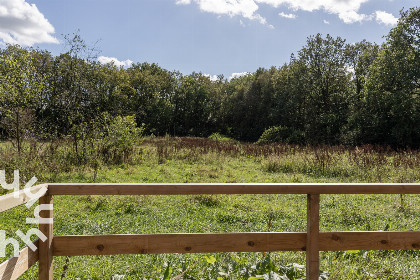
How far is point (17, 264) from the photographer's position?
1.59m

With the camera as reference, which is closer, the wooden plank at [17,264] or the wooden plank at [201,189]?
the wooden plank at [17,264]

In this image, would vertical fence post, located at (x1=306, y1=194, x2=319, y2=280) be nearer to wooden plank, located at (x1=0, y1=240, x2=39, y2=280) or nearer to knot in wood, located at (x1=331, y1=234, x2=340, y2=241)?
knot in wood, located at (x1=331, y1=234, x2=340, y2=241)

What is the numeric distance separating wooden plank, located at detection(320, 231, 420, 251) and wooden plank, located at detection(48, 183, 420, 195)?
0.35 metres

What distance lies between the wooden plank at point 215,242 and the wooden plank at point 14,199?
378mm

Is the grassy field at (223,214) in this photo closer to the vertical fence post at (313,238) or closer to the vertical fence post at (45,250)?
the vertical fence post at (313,238)

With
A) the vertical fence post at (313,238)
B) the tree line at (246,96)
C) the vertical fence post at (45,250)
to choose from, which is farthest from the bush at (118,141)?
the vertical fence post at (313,238)

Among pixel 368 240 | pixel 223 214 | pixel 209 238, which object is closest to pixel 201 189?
pixel 209 238

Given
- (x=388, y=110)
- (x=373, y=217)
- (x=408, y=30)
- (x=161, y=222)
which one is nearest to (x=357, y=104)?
(x=388, y=110)

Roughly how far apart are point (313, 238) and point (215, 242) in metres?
0.67

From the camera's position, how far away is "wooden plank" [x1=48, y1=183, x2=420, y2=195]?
1.84m

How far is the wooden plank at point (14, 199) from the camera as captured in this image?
1.47 m

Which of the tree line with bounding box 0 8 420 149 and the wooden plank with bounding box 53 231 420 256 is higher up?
the tree line with bounding box 0 8 420 149

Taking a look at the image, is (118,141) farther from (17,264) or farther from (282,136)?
(282,136)

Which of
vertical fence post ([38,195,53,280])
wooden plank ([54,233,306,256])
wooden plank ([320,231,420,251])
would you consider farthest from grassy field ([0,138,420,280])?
vertical fence post ([38,195,53,280])
